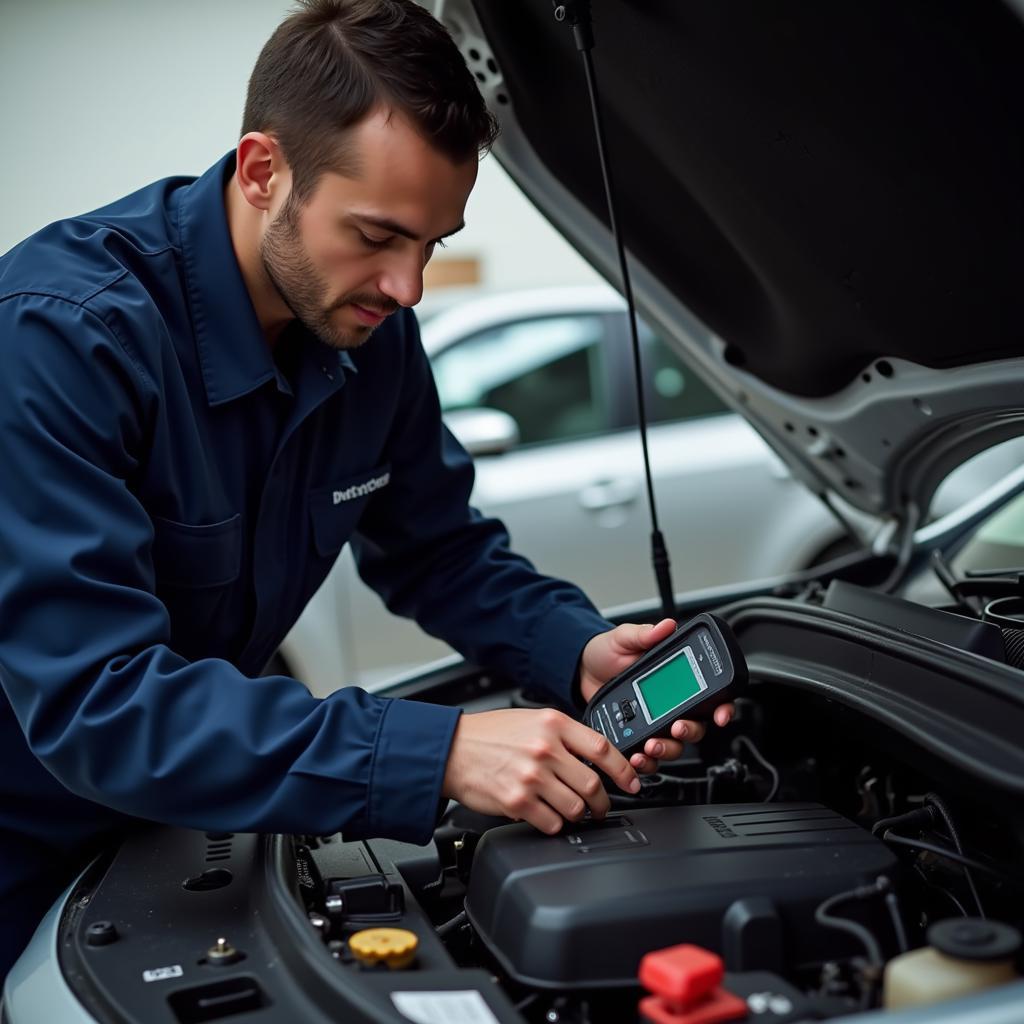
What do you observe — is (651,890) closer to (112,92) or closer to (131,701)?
(131,701)

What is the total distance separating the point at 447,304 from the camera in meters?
4.09

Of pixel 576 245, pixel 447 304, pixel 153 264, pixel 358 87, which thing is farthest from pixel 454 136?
pixel 447 304

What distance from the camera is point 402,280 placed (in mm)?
1387

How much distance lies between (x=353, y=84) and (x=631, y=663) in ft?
2.39

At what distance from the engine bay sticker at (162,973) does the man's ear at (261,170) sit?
0.81 meters

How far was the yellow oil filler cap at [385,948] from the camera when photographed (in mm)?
1061

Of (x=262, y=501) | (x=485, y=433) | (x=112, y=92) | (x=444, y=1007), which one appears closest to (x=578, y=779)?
(x=444, y=1007)

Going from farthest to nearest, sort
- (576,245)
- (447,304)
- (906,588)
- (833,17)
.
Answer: (447,304) → (906,588) → (576,245) → (833,17)

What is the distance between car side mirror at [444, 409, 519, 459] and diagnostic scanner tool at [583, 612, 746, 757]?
88.3 inches

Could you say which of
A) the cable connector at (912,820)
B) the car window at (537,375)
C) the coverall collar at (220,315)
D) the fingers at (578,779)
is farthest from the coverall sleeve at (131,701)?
the car window at (537,375)

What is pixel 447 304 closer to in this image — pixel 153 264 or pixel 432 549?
pixel 432 549

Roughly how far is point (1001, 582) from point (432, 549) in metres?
0.78

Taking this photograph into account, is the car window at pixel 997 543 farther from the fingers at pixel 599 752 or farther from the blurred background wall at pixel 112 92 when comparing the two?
the blurred background wall at pixel 112 92

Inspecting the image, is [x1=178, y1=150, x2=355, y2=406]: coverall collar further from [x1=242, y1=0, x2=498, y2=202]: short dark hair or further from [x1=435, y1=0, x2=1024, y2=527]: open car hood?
[x1=435, y1=0, x2=1024, y2=527]: open car hood
